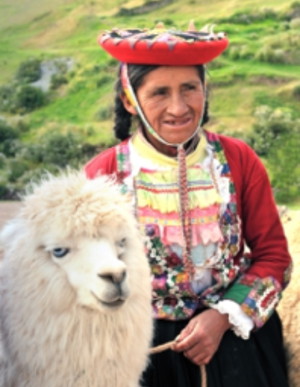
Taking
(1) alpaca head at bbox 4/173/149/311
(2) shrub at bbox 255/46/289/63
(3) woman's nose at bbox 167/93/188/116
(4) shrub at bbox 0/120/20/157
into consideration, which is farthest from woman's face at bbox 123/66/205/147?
(2) shrub at bbox 255/46/289/63

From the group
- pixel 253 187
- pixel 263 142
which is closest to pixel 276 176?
pixel 263 142

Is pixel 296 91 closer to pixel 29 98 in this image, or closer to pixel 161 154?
pixel 29 98

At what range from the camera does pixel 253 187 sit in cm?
208

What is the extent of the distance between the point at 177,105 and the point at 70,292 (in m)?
0.64

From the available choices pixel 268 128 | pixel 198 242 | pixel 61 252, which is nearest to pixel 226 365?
pixel 198 242

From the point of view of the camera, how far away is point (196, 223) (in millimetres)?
2000

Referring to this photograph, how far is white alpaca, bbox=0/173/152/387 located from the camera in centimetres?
155

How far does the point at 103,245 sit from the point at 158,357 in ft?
2.22

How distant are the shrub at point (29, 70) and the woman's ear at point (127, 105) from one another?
467 centimetres

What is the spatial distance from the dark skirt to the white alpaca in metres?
0.37

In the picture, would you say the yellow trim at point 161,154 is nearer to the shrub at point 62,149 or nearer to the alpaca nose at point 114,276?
the alpaca nose at point 114,276

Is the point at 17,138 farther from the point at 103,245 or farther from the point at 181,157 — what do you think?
the point at 103,245

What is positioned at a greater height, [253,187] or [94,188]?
[94,188]

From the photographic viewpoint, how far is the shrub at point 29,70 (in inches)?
259
